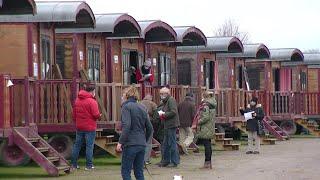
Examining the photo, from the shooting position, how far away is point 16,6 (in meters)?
18.1

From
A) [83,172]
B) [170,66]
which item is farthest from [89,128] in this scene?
[170,66]

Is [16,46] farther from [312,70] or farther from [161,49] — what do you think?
[312,70]

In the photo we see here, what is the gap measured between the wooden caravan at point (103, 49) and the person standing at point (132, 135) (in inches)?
364

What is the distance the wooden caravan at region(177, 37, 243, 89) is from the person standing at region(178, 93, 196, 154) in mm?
9426

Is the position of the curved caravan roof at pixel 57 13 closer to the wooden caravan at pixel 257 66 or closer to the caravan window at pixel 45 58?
the caravan window at pixel 45 58

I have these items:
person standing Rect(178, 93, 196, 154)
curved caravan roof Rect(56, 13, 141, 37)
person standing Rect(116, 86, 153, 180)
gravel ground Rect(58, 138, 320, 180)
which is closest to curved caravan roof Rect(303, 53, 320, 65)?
gravel ground Rect(58, 138, 320, 180)

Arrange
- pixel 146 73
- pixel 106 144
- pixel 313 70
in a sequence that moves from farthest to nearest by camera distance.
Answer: pixel 313 70, pixel 146 73, pixel 106 144

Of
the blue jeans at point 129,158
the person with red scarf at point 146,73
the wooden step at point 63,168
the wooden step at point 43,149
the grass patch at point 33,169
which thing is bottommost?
the grass patch at point 33,169

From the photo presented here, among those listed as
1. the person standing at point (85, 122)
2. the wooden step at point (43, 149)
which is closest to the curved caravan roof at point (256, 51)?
the person standing at point (85, 122)

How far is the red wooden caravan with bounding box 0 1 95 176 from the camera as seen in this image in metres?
16.3

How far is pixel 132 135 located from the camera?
1194cm

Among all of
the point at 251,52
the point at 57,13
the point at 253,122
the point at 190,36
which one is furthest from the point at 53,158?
the point at 251,52

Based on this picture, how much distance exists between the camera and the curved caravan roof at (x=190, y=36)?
26.9 m

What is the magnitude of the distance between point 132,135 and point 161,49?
16149 millimetres
